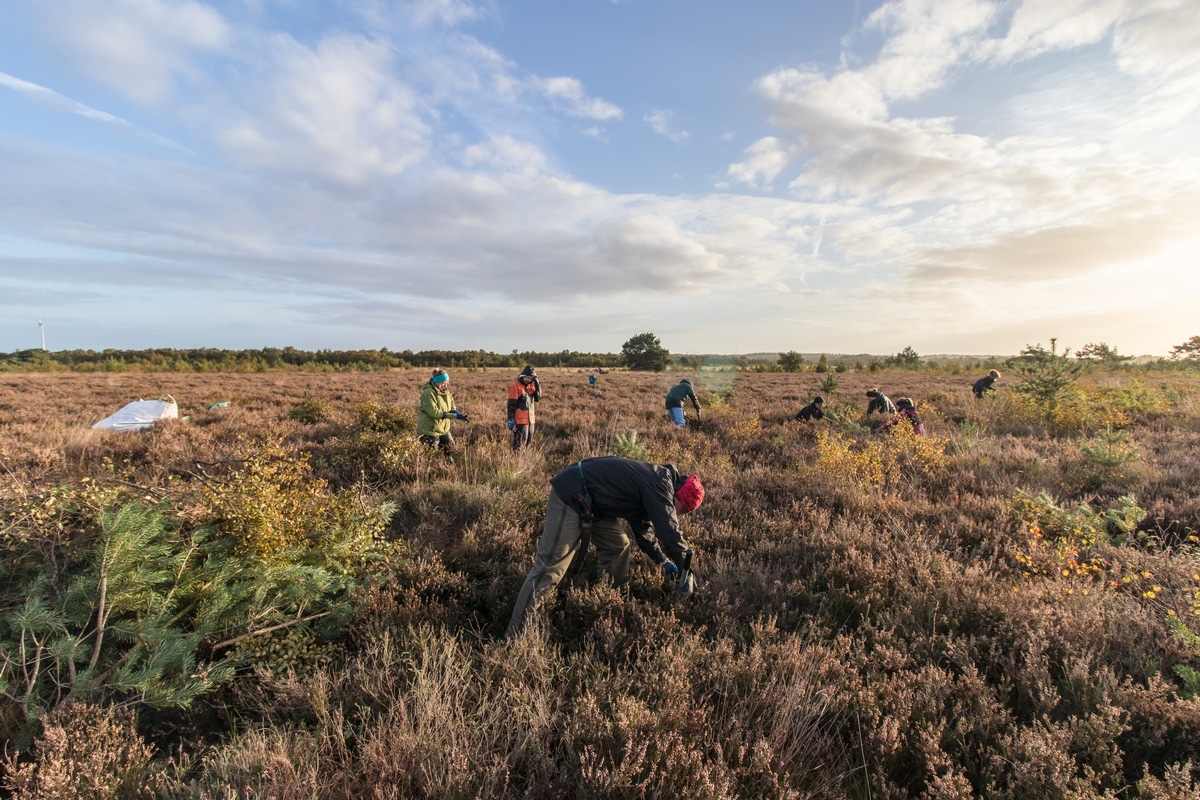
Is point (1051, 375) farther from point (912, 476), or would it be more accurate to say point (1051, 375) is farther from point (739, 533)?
point (739, 533)

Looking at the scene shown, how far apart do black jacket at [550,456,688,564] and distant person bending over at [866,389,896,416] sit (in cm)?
1035

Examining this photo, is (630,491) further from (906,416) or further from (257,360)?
(257,360)

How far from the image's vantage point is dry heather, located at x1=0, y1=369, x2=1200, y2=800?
227 cm

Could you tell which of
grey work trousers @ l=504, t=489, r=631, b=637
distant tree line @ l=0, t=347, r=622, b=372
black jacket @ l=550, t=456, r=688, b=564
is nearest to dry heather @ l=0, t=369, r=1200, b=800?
grey work trousers @ l=504, t=489, r=631, b=637

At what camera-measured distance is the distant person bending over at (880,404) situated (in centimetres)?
1231

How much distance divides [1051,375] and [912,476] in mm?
7764

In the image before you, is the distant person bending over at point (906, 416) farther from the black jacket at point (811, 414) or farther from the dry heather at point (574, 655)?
the dry heather at point (574, 655)

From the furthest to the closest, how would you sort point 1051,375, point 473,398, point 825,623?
point 473,398 < point 1051,375 < point 825,623

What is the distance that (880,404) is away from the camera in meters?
13.0

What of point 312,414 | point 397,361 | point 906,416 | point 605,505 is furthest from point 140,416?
point 397,361

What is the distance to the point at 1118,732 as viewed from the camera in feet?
7.66

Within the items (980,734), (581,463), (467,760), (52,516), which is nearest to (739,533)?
(581,463)

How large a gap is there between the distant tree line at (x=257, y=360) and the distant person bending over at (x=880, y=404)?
37763mm

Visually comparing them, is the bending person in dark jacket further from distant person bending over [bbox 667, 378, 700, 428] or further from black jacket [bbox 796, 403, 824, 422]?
black jacket [bbox 796, 403, 824, 422]
